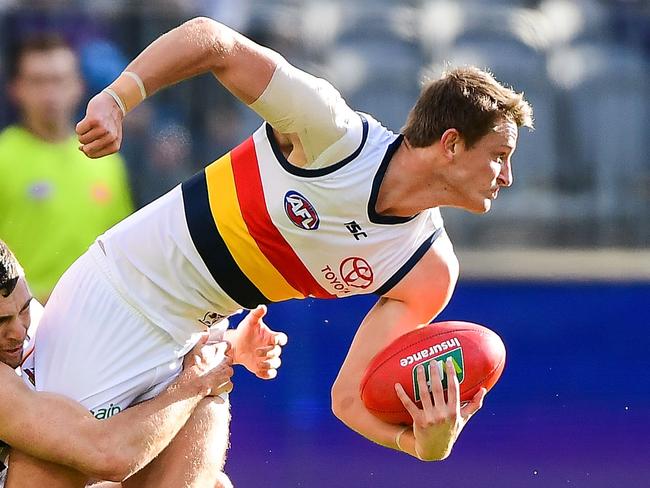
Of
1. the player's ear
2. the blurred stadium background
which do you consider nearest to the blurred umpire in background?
the blurred stadium background

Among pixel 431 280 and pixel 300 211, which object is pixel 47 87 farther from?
pixel 431 280

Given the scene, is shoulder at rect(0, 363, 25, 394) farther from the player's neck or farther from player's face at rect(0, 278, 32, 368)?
the player's neck

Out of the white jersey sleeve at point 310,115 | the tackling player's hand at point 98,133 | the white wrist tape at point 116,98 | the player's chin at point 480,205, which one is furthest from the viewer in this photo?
the player's chin at point 480,205

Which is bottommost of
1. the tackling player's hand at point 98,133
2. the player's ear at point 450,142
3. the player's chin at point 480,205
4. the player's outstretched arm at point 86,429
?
the player's outstretched arm at point 86,429

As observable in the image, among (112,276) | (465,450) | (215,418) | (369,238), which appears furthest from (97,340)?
(465,450)

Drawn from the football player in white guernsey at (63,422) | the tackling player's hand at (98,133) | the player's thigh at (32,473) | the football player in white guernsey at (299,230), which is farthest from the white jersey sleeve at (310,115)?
the player's thigh at (32,473)

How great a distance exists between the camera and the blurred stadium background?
19.6ft

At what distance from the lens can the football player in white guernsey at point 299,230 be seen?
375 centimetres

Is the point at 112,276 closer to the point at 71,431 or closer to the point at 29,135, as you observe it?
the point at 71,431

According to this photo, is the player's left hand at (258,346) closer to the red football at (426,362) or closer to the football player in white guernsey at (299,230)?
the football player in white guernsey at (299,230)

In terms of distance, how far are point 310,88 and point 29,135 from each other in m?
2.46

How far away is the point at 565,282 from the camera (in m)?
6.00

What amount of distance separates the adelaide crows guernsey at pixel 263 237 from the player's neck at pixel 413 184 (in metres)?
0.03

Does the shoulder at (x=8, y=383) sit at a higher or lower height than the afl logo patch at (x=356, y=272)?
lower
